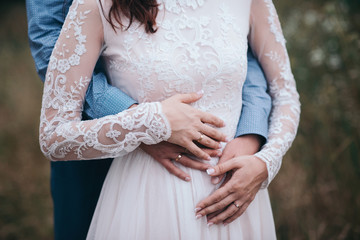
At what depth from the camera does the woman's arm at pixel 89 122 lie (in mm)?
1290

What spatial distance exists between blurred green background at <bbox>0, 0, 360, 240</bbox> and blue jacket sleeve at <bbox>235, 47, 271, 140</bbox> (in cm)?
111

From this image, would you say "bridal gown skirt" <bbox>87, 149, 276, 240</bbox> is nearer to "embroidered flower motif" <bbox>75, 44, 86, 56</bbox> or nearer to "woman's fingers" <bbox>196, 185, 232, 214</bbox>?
"woman's fingers" <bbox>196, 185, 232, 214</bbox>

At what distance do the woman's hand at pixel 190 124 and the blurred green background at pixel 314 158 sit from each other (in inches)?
58.6

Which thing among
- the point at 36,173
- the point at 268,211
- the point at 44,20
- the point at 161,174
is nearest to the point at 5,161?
the point at 36,173

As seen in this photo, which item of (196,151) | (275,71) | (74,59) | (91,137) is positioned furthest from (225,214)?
(74,59)

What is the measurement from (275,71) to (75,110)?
Result: 107 centimetres

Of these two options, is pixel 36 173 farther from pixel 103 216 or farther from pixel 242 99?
pixel 242 99

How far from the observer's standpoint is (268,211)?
1614mm

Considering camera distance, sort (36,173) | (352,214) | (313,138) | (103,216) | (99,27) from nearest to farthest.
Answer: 1. (99,27)
2. (103,216)
3. (352,214)
4. (313,138)
5. (36,173)

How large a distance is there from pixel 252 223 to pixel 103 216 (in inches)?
28.9

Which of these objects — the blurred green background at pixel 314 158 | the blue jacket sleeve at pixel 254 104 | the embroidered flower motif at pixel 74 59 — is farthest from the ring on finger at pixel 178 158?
the blurred green background at pixel 314 158

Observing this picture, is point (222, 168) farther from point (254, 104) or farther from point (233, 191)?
point (254, 104)

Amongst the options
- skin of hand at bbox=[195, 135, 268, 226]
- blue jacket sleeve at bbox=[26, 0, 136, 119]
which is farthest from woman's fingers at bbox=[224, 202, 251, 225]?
blue jacket sleeve at bbox=[26, 0, 136, 119]

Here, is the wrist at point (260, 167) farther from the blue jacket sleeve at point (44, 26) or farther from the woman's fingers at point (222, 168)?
the blue jacket sleeve at point (44, 26)
